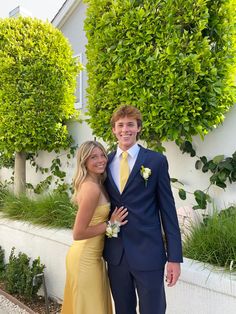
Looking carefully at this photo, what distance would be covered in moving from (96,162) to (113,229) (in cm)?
48

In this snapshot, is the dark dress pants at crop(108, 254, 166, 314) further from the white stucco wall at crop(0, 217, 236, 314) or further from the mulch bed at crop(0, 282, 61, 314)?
the mulch bed at crop(0, 282, 61, 314)

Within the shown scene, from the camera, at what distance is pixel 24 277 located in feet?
14.0

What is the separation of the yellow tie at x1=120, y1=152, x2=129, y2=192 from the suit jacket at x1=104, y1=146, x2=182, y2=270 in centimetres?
4

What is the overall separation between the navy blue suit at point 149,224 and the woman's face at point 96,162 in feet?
0.67

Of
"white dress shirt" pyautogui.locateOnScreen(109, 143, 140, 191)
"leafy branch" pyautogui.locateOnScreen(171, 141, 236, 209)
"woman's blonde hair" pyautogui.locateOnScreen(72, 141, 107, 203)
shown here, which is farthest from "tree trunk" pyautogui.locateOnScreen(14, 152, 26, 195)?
"white dress shirt" pyautogui.locateOnScreen(109, 143, 140, 191)

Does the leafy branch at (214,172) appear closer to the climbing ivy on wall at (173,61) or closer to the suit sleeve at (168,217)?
the climbing ivy on wall at (173,61)

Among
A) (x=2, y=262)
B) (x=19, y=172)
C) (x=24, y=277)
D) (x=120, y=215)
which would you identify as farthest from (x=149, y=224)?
(x=19, y=172)

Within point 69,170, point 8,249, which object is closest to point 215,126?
point 69,170

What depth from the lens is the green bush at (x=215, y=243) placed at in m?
2.97

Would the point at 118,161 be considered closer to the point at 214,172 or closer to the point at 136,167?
the point at 136,167

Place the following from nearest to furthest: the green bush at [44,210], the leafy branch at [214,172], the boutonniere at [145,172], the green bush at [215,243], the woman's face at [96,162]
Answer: the boutonniere at [145,172] → the woman's face at [96,162] → the green bush at [215,243] → the leafy branch at [214,172] → the green bush at [44,210]

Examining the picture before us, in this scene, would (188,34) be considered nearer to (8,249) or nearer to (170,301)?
(170,301)

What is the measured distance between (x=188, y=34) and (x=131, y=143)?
5.31 feet

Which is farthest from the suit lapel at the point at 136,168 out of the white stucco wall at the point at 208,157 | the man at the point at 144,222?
the white stucco wall at the point at 208,157
